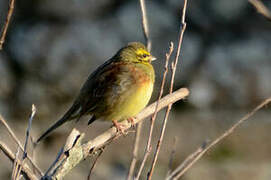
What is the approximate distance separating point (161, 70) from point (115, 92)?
0.85 m

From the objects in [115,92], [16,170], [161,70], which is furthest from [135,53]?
[16,170]

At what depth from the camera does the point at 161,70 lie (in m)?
4.80

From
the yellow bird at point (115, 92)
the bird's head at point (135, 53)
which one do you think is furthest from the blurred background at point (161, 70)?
the yellow bird at point (115, 92)

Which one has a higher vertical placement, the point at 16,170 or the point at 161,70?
the point at 16,170

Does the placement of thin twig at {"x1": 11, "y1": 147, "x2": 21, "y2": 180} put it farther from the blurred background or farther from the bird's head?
the blurred background

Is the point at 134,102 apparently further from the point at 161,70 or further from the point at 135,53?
the point at 161,70

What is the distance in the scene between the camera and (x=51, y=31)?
4859 millimetres

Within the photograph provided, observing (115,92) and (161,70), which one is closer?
(115,92)

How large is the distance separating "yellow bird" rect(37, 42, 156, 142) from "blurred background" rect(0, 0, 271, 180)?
2.31ft

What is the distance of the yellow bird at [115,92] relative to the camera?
402cm

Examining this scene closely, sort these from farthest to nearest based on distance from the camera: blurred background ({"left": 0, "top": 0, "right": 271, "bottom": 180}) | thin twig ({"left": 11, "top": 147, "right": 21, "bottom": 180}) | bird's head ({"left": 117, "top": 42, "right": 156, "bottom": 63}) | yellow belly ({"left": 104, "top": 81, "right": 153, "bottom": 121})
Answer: blurred background ({"left": 0, "top": 0, "right": 271, "bottom": 180}), bird's head ({"left": 117, "top": 42, "right": 156, "bottom": 63}), yellow belly ({"left": 104, "top": 81, "right": 153, "bottom": 121}), thin twig ({"left": 11, "top": 147, "right": 21, "bottom": 180})

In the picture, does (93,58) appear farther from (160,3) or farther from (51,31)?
(160,3)

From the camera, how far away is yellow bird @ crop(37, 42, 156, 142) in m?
4.02

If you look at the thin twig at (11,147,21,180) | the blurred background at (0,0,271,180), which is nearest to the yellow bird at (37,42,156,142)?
the blurred background at (0,0,271,180)
